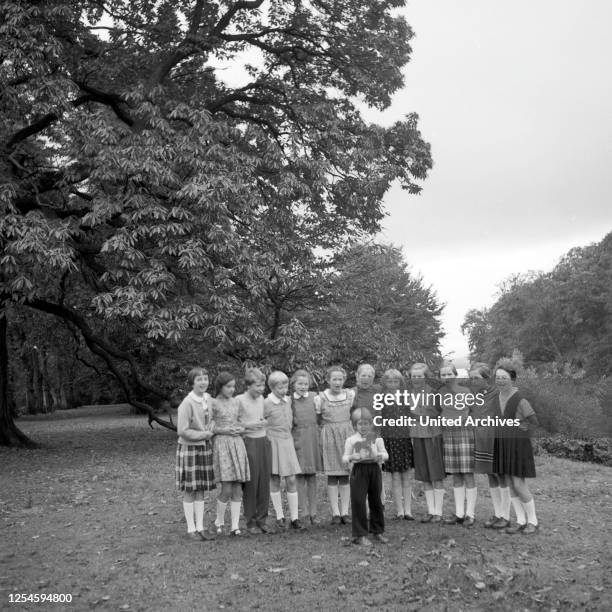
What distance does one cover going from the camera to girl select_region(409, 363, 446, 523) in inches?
353

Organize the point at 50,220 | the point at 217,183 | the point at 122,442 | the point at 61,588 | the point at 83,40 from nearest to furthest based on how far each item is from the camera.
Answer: the point at 61,588, the point at 217,183, the point at 50,220, the point at 83,40, the point at 122,442

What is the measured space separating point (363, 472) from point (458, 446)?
149 centimetres

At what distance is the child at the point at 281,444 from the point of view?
→ 352 inches

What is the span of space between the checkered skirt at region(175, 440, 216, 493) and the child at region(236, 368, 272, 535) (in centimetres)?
49

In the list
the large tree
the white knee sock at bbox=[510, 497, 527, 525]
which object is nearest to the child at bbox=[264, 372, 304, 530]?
the white knee sock at bbox=[510, 497, 527, 525]

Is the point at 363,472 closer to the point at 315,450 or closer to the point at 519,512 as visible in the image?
the point at 315,450

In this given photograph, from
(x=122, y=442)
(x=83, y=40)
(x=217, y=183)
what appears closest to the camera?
(x=217, y=183)

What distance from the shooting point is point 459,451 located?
8883 millimetres

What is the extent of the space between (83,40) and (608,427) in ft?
54.3

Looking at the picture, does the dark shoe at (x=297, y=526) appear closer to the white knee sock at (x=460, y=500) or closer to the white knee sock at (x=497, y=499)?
the white knee sock at (x=460, y=500)

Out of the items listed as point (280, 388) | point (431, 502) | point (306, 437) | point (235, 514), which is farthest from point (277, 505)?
point (431, 502)

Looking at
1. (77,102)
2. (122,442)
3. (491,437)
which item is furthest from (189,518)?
(122,442)

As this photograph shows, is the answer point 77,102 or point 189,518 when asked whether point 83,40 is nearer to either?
point 77,102

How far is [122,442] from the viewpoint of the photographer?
23.5 meters
